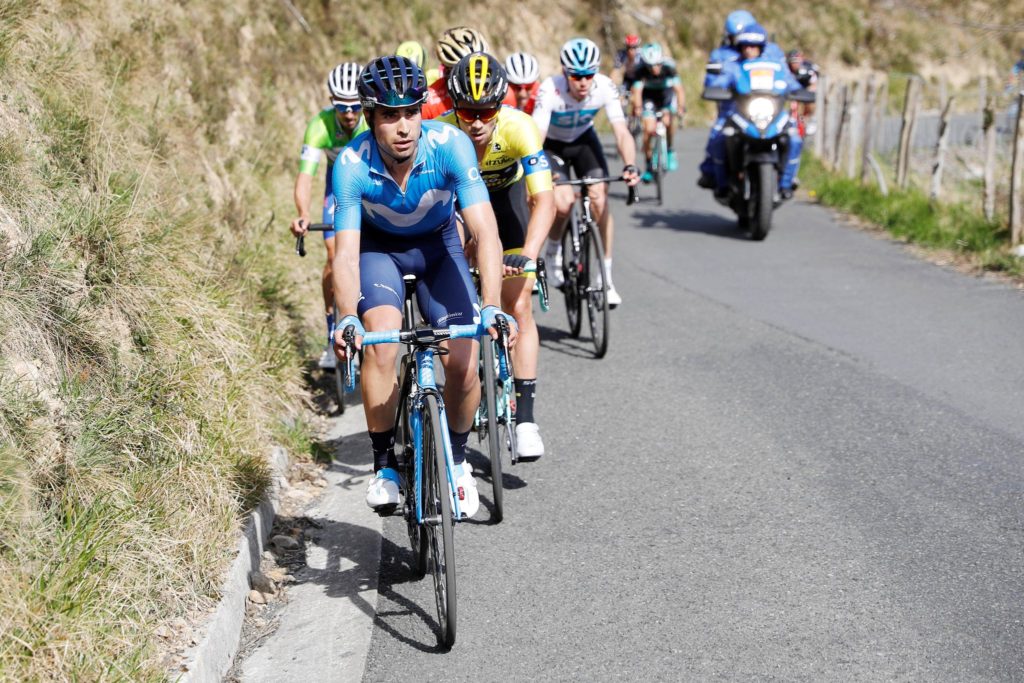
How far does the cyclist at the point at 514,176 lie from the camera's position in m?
6.05

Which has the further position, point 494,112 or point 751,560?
point 494,112

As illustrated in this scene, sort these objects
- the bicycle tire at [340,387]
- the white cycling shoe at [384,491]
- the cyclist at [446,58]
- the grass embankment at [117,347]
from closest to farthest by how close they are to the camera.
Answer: the grass embankment at [117,347], the white cycling shoe at [384,491], the cyclist at [446,58], the bicycle tire at [340,387]

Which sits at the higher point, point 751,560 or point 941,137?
point 941,137

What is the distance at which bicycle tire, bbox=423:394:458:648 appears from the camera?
440 cm

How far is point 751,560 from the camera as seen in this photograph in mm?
5191

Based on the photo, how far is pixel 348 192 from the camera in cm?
513

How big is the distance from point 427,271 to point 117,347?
162 cm

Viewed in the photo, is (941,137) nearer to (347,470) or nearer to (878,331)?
(878,331)

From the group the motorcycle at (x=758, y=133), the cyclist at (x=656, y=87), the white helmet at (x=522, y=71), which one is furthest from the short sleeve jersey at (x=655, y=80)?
the white helmet at (x=522, y=71)

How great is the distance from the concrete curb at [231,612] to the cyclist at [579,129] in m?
4.03

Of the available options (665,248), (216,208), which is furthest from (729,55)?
(216,208)

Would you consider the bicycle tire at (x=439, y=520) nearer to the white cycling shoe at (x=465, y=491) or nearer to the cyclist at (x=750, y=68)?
the white cycling shoe at (x=465, y=491)

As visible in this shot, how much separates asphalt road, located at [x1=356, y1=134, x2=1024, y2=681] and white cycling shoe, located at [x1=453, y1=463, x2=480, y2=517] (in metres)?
0.44

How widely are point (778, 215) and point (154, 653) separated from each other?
42.3 ft
